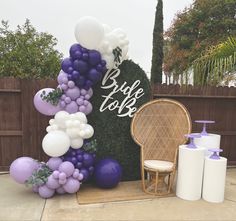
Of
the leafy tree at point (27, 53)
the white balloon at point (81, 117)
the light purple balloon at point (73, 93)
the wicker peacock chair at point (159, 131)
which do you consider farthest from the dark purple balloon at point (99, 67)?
the leafy tree at point (27, 53)

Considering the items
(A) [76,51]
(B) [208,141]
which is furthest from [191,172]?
(A) [76,51]

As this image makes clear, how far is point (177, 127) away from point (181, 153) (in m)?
0.53

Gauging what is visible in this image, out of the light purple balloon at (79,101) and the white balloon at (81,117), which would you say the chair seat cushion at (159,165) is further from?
the light purple balloon at (79,101)

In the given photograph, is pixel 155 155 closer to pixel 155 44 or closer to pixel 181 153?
pixel 181 153

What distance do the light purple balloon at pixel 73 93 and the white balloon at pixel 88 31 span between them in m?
0.58

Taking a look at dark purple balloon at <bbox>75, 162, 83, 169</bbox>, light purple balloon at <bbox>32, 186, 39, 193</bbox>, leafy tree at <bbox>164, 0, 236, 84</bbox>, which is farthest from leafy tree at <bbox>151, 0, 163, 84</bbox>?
light purple balloon at <bbox>32, 186, 39, 193</bbox>

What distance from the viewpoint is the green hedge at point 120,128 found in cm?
383

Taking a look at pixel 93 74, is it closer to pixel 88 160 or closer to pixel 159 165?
pixel 88 160

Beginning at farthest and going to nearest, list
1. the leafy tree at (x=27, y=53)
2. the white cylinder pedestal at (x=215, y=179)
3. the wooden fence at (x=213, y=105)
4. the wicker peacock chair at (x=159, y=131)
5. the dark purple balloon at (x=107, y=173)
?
1. the leafy tree at (x=27, y=53)
2. the wooden fence at (x=213, y=105)
3. the wicker peacock chair at (x=159, y=131)
4. the dark purple balloon at (x=107, y=173)
5. the white cylinder pedestal at (x=215, y=179)

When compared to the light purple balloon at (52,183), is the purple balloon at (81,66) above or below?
above

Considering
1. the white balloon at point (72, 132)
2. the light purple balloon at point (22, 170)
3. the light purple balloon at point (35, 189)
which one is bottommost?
the light purple balloon at point (35, 189)

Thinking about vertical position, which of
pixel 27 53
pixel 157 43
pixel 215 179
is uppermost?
pixel 157 43

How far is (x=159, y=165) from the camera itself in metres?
3.52

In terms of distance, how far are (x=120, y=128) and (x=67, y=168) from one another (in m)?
1.04
